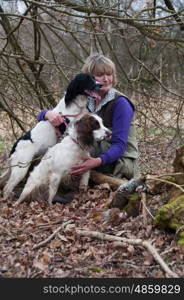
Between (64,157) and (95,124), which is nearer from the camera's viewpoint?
(95,124)

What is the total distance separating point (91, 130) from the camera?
6223 millimetres

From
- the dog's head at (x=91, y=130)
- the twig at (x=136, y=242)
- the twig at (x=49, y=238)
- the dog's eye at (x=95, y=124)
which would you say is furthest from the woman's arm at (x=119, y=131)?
the twig at (x=136, y=242)

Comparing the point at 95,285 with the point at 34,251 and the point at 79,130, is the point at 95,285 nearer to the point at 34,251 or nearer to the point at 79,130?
the point at 34,251

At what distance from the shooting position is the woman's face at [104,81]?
6493 millimetres

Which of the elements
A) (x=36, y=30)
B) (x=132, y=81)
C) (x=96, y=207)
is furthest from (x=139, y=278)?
(x=36, y=30)

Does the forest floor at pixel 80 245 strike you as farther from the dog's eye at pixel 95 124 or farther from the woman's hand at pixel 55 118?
the woman's hand at pixel 55 118

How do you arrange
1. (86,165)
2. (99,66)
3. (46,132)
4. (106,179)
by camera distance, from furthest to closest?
(46,132) → (106,179) → (99,66) → (86,165)

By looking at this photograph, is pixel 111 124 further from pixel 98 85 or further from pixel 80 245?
pixel 80 245

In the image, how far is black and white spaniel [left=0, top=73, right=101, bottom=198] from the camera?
6410mm

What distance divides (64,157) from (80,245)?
1.93m

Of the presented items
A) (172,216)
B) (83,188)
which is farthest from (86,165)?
(172,216)

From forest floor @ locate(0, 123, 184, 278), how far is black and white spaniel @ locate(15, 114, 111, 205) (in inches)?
12.8

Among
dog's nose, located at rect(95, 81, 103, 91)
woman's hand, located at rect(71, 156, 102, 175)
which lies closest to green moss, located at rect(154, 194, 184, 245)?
woman's hand, located at rect(71, 156, 102, 175)

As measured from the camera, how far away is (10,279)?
379 centimetres
